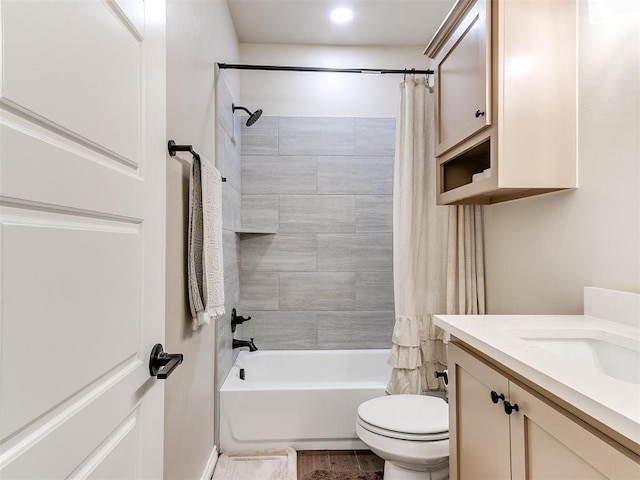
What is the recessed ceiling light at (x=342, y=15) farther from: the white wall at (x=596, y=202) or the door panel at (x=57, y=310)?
the door panel at (x=57, y=310)

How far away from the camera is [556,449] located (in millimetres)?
725

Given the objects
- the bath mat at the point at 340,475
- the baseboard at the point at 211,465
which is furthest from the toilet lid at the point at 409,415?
the baseboard at the point at 211,465

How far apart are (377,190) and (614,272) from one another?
74.5 inches

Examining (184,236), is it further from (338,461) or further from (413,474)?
(338,461)

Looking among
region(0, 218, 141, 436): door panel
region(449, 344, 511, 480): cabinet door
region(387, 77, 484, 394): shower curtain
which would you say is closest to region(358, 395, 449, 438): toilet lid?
region(387, 77, 484, 394): shower curtain

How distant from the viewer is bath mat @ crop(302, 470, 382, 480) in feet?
6.50

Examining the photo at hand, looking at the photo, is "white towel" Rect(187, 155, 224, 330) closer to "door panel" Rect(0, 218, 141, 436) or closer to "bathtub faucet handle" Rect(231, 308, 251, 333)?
"door panel" Rect(0, 218, 141, 436)

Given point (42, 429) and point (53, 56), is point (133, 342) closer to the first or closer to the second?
point (42, 429)

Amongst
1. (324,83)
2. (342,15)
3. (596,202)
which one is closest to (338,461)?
(596,202)

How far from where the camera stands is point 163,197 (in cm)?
101

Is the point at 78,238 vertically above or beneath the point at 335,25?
beneath

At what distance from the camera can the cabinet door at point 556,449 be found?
60 centimetres

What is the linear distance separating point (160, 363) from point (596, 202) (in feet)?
4.63

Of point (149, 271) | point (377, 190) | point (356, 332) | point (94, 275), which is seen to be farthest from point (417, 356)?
point (94, 275)
